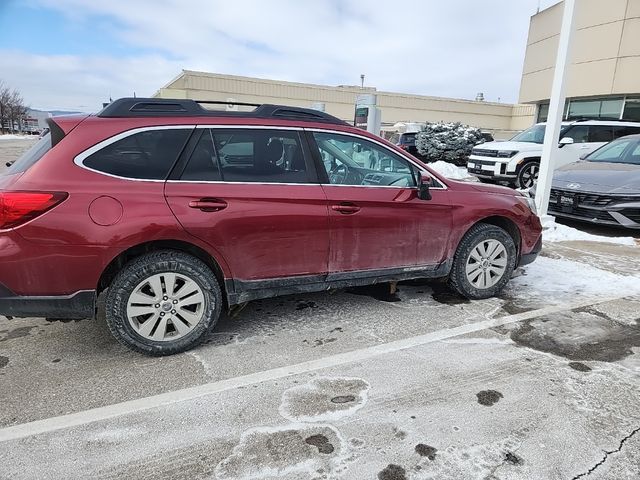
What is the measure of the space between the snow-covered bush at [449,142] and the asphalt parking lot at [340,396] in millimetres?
15288

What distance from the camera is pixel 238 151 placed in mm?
3381

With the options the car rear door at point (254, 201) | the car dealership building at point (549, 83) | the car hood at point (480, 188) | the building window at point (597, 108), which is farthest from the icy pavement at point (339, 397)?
the building window at point (597, 108)

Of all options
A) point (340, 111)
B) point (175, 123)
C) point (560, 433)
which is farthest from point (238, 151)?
point (340, 111)

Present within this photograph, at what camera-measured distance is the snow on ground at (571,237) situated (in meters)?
6.96

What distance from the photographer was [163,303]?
126 inches

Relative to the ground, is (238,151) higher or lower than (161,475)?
higher

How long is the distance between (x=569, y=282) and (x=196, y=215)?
159 inches

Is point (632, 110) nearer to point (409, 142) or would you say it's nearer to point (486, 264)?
point (409, 142)

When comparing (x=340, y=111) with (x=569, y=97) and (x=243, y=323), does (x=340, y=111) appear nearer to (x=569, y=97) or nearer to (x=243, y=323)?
(x=569, y=97)

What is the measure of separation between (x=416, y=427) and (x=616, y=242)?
595 cm

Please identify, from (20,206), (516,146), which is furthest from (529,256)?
(516,146)

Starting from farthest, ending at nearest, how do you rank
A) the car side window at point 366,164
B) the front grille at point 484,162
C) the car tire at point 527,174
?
the front grille at point 484,162 < the car tire at point 527,174 < the car side window at point 366,164

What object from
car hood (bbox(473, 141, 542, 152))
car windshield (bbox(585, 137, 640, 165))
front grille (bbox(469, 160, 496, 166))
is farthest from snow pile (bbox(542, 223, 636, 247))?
front grille (bbox(469, 160, 496, 166))

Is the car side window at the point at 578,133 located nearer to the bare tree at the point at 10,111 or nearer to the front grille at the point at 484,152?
the front grille at the point at 484,152
